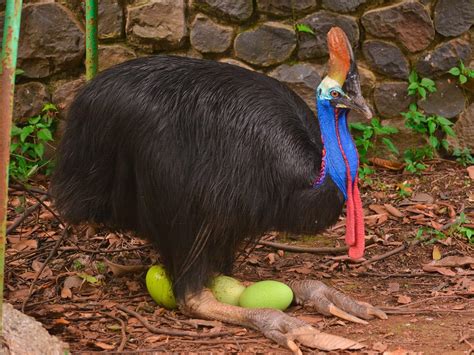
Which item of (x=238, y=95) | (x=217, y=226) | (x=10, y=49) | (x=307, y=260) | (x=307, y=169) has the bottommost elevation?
(x=307, y=260)

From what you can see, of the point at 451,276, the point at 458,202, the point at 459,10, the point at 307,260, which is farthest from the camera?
the point at 459,10

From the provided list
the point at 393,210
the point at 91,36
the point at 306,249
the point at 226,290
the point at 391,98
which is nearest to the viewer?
the point at 226,290

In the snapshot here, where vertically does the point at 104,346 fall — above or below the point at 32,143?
below

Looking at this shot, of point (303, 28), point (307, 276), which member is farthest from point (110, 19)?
point (307, 276)

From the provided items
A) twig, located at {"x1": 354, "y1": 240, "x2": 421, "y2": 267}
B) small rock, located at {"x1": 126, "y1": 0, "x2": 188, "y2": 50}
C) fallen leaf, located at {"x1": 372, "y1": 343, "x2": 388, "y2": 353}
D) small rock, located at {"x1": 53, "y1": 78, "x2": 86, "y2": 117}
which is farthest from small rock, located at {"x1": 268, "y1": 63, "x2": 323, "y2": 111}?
fallen leaf, located at {"x1": 372, "y1": 343, "x2": 388, "y2": 353}

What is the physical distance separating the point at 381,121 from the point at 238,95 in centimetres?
177

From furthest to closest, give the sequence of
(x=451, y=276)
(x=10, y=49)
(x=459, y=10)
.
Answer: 1. (x=459, y=10)
2. (x=451, y=276)
3. (x=10, y=49)

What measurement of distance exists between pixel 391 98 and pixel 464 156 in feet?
1.57

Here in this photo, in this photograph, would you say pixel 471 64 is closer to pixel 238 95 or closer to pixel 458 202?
pixel 458 202

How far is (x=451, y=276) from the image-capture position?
3.33m

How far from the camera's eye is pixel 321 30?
172 inches

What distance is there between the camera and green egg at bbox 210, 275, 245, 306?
306 centimetres

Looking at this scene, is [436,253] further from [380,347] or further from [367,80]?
[367,80]

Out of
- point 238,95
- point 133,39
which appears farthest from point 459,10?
point 238,95
